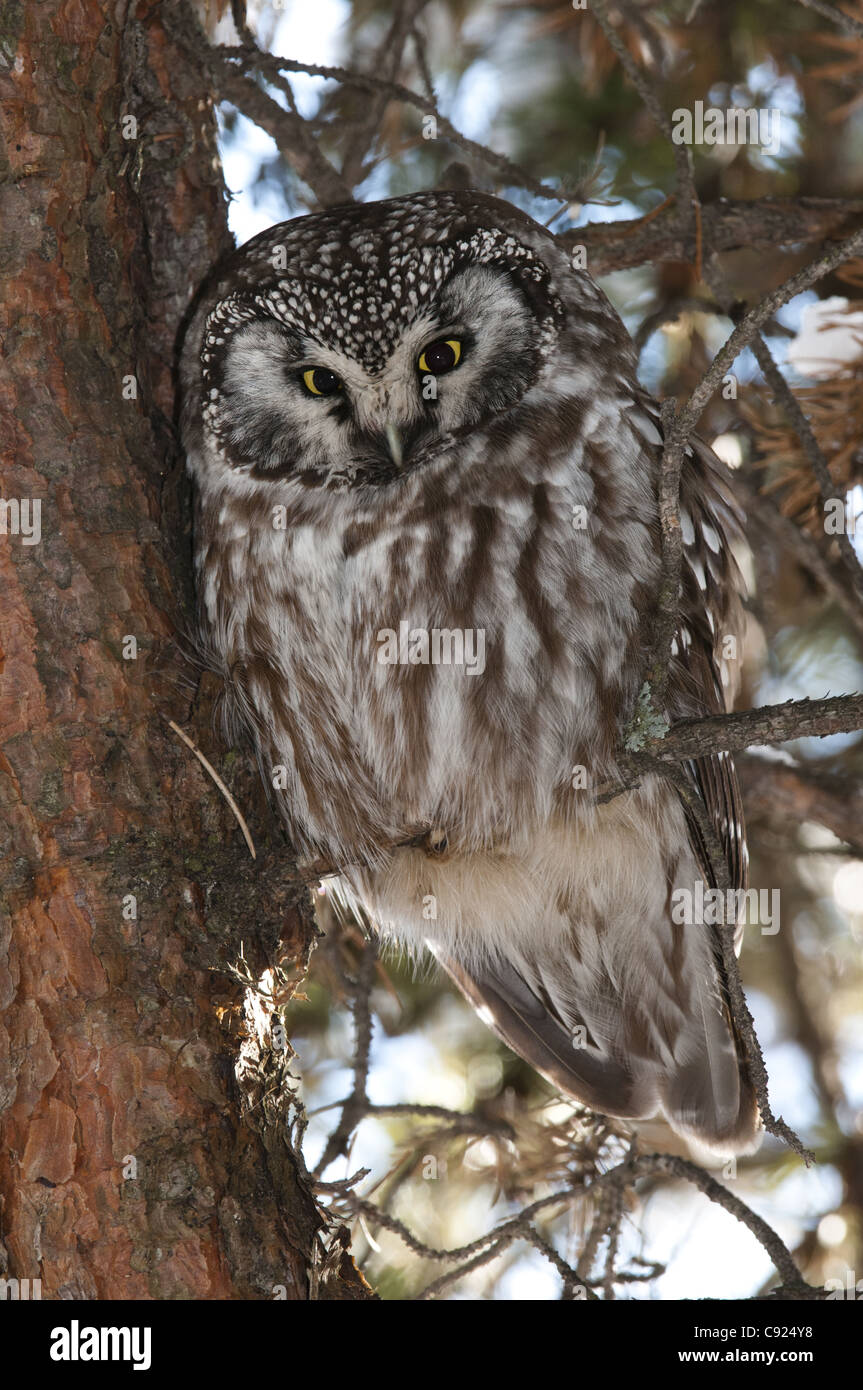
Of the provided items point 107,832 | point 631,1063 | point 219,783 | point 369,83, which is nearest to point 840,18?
point 369,83

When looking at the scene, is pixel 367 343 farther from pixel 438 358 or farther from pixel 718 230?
pixel 718 230

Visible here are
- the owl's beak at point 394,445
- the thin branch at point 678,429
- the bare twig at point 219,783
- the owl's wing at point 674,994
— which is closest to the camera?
the thin branch at point 678,429

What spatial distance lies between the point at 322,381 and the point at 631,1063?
175 centimetres

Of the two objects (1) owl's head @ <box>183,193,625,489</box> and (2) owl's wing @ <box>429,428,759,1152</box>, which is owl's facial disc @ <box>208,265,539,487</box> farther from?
(2) owl's wing @ <box>429,428,759,1152</box>

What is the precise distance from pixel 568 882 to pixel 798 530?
1.16m

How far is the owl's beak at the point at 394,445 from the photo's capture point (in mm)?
2445

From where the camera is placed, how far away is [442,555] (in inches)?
97.0

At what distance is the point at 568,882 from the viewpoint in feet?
8.82

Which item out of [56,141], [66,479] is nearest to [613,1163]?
[66,479]

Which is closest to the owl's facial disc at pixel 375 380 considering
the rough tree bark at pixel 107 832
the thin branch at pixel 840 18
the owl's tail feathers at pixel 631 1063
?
the rough tree bark at pixel 107 832

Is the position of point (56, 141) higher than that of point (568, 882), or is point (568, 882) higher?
point (56, 141)

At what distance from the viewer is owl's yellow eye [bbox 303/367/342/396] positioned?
252cm

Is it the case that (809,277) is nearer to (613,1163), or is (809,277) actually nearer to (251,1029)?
(251,1029)

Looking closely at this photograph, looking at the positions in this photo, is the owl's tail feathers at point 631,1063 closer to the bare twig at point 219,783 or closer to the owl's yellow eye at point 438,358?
the bare twig at point 219,783
